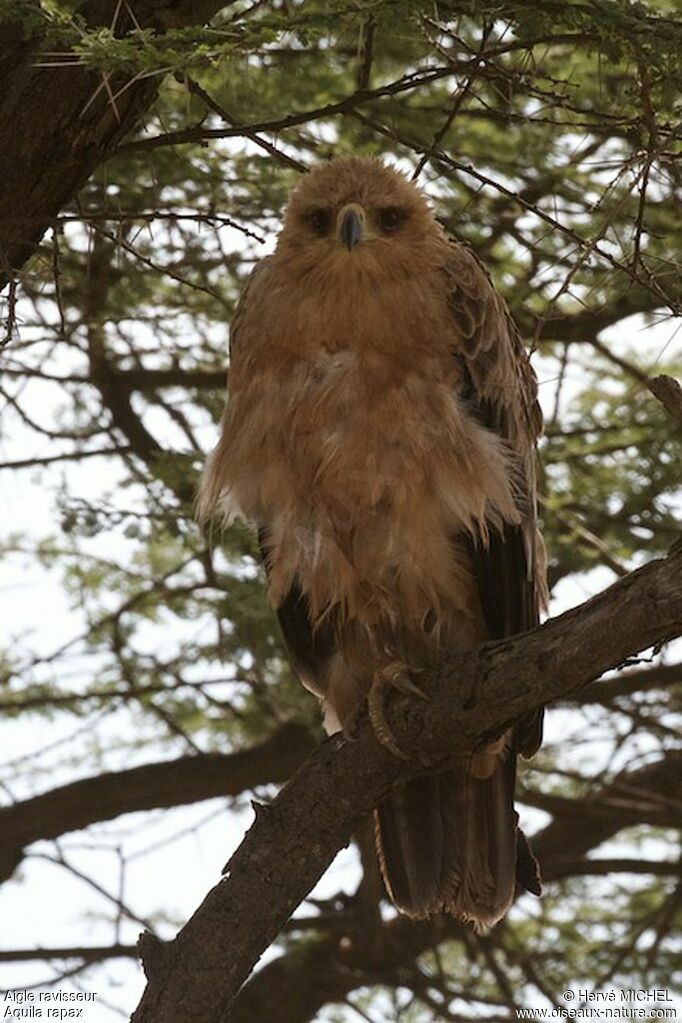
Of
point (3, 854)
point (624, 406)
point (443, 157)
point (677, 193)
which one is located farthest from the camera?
point (624, 406)

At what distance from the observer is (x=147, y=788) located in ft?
20.1

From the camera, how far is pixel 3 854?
601cm

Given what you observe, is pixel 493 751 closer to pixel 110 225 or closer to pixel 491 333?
pixel 491 333

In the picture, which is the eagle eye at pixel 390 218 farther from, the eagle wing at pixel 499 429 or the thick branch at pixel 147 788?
the thick branch at pixel 147 788

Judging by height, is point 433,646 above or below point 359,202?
below

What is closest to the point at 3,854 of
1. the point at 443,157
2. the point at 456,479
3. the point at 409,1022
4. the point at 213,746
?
the point at 213,746

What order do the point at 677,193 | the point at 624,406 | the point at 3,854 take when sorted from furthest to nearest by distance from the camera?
1. the point at 624,406
2. the point at 3,854
3. the point at 677,193

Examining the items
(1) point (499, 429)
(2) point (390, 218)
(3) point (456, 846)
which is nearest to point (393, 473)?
(1) point (499, 429)

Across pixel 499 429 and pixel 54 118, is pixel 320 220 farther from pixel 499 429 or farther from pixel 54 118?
pixel 54 118

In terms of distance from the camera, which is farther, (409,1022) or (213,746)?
(213,746)

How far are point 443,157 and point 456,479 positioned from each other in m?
0.86

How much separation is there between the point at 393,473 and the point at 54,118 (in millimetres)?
1276

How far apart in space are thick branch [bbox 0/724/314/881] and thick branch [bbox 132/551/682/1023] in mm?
2101

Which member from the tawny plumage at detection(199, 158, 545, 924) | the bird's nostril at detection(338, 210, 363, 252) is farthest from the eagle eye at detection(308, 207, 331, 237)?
the bird's nostril at detection(338, 210, 363, 252)
